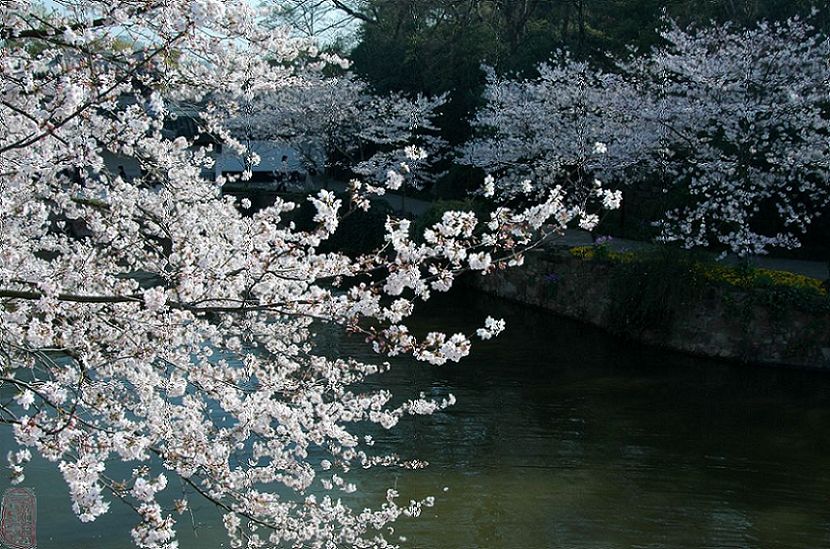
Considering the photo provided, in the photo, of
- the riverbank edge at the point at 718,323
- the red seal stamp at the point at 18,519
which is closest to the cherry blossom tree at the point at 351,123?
the riverbank edge at the point at 718,323

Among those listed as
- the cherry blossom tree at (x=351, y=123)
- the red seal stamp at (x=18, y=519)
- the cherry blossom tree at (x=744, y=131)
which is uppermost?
the cherry blossom tree at (x=351, y=123)

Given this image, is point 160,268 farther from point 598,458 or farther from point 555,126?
point 555,126

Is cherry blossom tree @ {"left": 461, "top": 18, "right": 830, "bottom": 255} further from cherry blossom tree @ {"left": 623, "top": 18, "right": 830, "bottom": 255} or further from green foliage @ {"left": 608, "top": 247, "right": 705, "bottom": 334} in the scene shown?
green foliage @ {"left": 608, "top": 247, "right": 705, "bottom": 334}

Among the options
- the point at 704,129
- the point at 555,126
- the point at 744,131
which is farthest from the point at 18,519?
the point at 555,126

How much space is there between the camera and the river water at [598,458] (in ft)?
24.8

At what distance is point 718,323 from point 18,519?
1174 centimetres

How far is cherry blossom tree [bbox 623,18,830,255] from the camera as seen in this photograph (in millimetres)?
14172

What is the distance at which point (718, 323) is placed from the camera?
1358cm

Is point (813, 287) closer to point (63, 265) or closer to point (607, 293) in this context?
point (607, 293)

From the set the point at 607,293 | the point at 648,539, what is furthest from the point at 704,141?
the point at 648,539

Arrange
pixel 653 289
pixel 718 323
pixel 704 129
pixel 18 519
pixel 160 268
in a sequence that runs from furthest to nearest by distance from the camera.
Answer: pixel 704 129 → pixel 653 289 → pixel 718 323 → pixel 160 268 → pixel 18 519

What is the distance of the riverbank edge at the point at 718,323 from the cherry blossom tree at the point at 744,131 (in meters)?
1.30

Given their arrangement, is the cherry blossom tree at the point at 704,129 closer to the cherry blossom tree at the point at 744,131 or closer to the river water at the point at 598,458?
the cherry blossom tree at the point at 744,131

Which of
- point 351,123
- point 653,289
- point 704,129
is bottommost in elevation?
point 653,289
